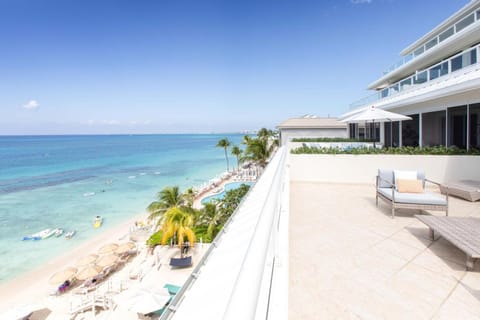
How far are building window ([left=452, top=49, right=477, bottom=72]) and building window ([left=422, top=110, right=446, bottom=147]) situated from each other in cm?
208

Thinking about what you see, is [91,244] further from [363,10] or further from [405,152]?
[363,10]

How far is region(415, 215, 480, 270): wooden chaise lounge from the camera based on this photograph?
10.8 ft

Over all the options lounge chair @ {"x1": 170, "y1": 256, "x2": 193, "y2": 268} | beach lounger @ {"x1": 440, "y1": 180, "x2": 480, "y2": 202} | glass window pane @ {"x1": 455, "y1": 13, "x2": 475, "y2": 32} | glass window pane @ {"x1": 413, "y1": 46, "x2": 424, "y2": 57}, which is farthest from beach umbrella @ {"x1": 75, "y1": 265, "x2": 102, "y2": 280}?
glass window pane @ {"x1": 413, "y1": 46, "x2": 424, "y2": 57}

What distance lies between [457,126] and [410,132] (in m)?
3.60

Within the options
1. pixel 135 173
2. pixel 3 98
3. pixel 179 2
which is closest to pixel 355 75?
pixel 179 2

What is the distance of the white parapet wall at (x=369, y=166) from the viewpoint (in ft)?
27.3

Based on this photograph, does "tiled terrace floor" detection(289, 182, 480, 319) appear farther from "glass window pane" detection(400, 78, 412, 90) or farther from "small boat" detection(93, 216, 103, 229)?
"small boat" detection(93, 216, 103, 229)

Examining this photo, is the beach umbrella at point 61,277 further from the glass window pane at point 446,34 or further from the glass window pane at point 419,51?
the glass window pane at point 419,51

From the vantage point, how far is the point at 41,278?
13992 millimetres

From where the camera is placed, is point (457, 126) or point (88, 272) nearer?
point (457, 126)

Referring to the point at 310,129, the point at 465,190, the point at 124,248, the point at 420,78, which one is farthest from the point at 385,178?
the point at 310,129

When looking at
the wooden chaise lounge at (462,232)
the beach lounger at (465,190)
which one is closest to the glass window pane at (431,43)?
the beach lounger at (465,190)

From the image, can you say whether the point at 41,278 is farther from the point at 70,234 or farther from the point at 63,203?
the point at 63,203

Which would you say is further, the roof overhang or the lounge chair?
the roof overhang
